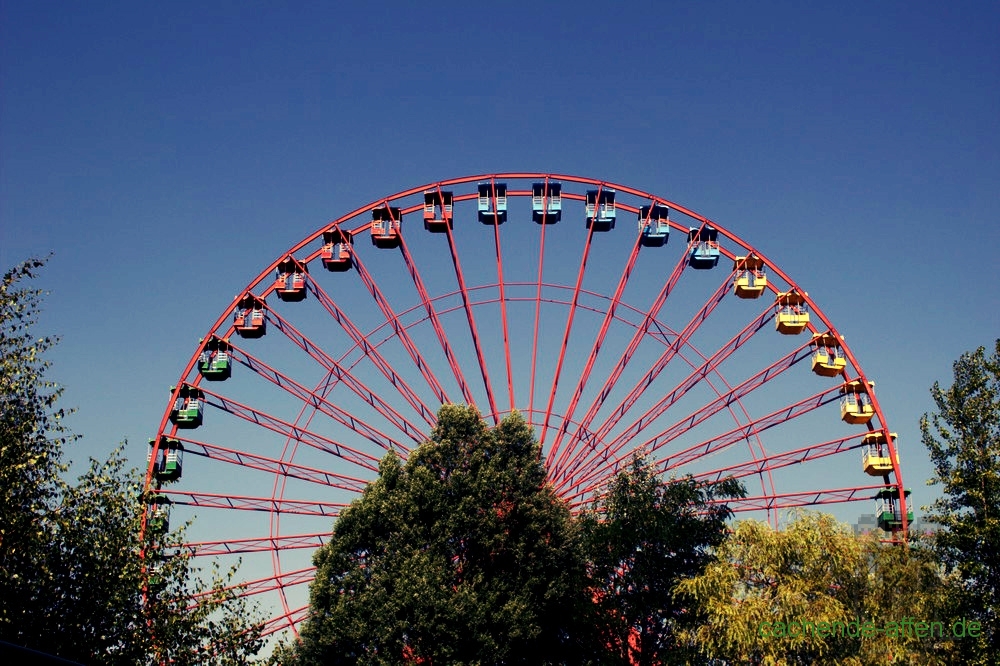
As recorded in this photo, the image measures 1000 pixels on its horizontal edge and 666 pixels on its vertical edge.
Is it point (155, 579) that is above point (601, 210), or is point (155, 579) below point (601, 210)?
below

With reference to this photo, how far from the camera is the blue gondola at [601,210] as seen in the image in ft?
126

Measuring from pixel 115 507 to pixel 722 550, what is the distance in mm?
15642

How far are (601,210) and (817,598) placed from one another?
1774cm

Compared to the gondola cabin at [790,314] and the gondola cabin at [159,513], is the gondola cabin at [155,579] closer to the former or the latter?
the gondola cabin at [159,513]

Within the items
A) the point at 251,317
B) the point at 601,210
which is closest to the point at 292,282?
the point at 251,317

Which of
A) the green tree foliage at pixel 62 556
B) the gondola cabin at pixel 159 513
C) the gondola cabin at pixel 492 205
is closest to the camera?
the green tree foliage at pixel 62 556

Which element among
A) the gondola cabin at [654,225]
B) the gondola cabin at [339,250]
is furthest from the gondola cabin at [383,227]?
the gondola cabin at [654,225]

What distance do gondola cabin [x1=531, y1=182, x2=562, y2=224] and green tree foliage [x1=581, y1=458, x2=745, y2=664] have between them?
12105 mm

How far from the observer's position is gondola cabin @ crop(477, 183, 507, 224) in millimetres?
38688

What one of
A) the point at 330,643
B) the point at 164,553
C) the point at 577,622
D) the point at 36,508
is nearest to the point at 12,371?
the point at 36,508

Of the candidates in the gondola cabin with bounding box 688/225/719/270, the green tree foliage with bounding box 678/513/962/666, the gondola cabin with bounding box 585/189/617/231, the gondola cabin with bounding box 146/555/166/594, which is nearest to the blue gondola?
the gondola cabin with bounding box 585/189/617/231

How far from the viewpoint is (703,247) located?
38.5 m

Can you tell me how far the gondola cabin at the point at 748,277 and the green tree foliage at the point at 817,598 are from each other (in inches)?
488

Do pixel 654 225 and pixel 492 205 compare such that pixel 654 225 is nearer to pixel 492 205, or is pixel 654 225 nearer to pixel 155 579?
pixel 492 205
